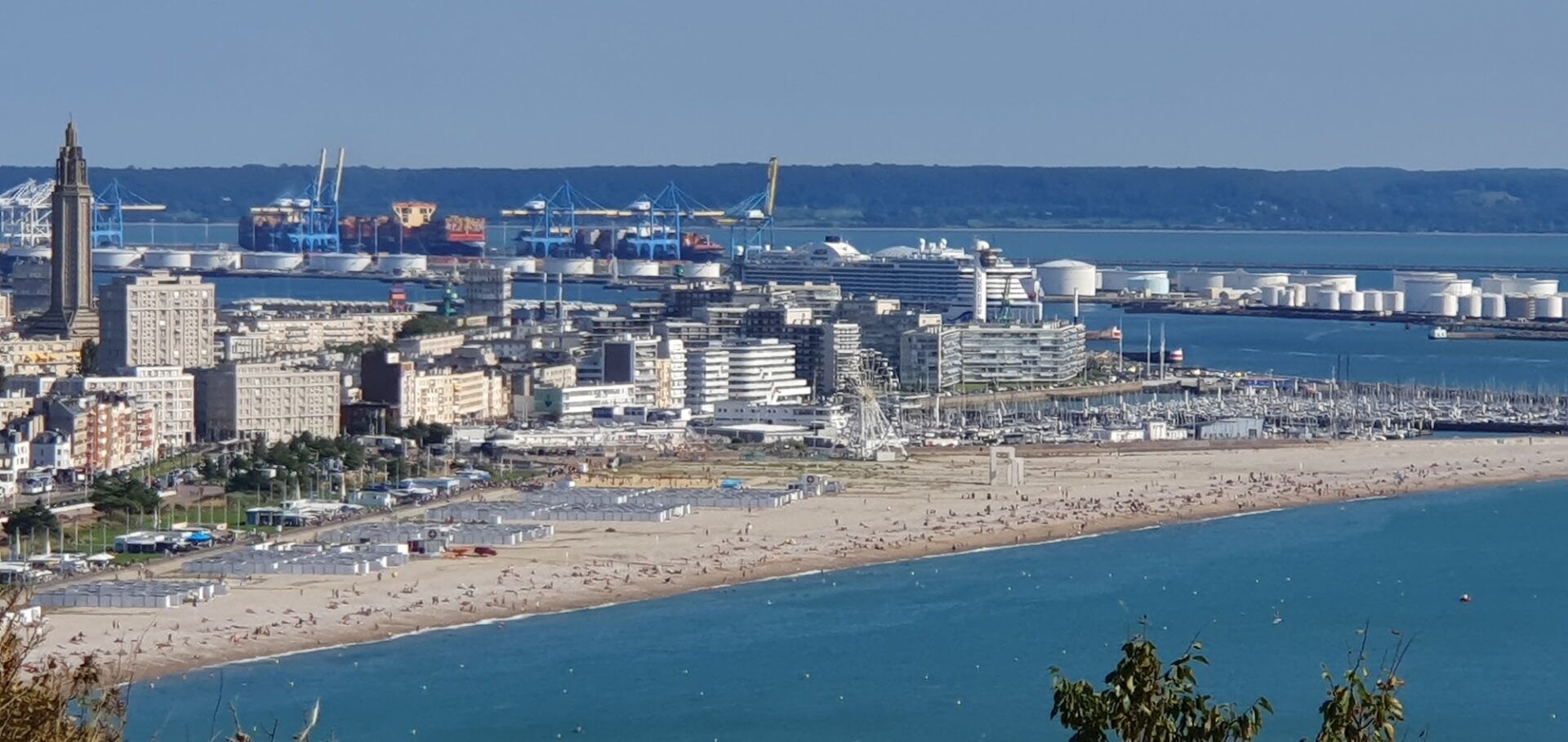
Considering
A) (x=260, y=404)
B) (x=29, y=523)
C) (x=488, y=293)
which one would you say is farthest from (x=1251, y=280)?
(x=29, y=523)

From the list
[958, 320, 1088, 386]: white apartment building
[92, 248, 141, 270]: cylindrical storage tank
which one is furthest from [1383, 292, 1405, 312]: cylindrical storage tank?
[92, 248, 141, 270]: cylindrical storage tank

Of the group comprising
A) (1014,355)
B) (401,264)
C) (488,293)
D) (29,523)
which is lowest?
(29,523)

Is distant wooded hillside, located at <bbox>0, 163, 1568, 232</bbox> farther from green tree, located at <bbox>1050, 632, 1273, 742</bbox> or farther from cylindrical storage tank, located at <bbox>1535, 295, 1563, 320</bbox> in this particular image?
green tree, located at <bbox>1050, 632, 1273, 742</bbox>

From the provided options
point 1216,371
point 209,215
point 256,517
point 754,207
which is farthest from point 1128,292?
point 209,215

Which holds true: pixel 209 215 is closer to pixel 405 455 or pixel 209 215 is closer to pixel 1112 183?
pixel 1112 183

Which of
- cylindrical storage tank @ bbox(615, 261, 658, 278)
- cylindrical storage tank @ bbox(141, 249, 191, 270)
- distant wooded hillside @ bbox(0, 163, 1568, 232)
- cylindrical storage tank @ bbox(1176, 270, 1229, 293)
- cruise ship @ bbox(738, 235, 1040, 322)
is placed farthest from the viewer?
distant wooded hillside @ bbox(0, 163, 1568, 232)

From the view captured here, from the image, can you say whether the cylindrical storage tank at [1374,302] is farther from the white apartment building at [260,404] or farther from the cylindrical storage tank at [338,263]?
the white apartment building at [260,404]

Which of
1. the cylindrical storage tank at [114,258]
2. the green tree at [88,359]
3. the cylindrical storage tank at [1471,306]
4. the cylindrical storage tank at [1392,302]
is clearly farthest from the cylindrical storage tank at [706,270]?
the green tree at [88,359]

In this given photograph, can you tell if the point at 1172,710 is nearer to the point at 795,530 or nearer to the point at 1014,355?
the point at 795,530
